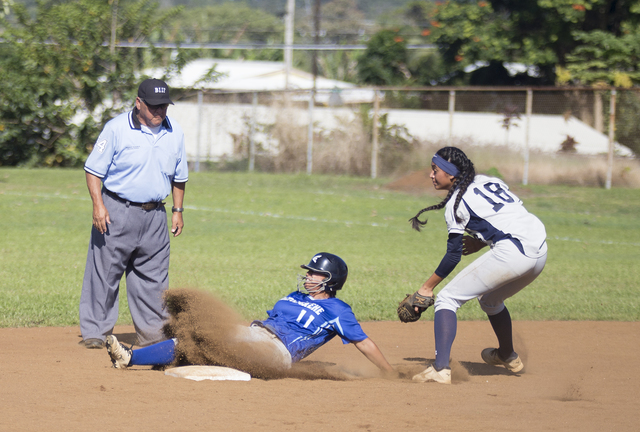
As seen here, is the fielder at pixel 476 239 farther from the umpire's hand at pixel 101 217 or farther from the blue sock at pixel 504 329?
the umpire's hand at pixel 101 217

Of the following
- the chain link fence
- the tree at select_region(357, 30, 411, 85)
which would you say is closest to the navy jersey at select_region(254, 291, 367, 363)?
the chain link fence

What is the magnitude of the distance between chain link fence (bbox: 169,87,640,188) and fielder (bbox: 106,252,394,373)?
16.3m

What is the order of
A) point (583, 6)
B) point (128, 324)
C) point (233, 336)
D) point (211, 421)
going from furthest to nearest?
point (583, 6)
point (128, 324)
point (233, 336)
point (211, 421)

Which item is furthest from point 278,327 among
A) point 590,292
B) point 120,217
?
point 590,292

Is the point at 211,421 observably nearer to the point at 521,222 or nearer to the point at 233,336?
the point at 233,336

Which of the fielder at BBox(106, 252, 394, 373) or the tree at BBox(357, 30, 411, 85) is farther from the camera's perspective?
the tree at BBox(357, 30, 411, 85)

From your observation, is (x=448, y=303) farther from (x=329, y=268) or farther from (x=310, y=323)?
(x=310, y=323)

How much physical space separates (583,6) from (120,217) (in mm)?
25323

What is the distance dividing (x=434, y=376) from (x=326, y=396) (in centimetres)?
91

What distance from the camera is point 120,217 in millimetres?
5887

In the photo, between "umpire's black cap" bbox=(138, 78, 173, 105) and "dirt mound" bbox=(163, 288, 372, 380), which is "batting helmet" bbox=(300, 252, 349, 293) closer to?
"dirt mound" bbox=(163, 288, 372, 380)

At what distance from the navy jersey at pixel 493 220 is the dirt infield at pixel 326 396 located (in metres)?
1.08

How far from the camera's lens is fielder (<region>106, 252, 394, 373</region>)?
5.11 m

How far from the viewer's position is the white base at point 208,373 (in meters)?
5.03
